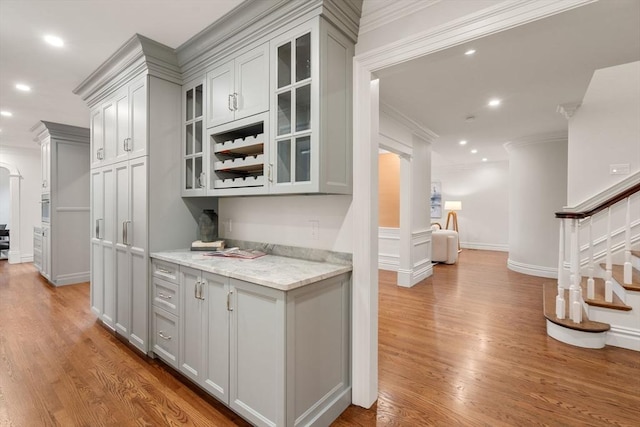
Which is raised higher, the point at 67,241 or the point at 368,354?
the point at 67,241

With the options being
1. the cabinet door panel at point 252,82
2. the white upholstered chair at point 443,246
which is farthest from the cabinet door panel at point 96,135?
the white upholstered chair at point 443,246

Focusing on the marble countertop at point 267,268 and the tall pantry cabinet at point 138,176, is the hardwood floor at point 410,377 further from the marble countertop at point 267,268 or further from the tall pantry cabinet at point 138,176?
the marble countertop at point 267,268

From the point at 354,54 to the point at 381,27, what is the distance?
0.23 meters

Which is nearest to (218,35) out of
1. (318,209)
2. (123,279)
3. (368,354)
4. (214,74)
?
(214,74)

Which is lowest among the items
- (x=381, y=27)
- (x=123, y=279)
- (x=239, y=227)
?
(x=123, y=279)

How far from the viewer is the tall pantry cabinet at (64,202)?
4.85m

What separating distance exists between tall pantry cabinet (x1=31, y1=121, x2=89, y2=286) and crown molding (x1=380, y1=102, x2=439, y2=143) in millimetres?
5017

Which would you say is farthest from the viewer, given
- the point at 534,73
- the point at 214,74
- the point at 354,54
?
the point at 534,73

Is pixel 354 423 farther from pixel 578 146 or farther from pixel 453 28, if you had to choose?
pixel 578 146

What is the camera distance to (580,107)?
3947 millimetres

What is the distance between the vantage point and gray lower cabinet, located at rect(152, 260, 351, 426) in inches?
63.1

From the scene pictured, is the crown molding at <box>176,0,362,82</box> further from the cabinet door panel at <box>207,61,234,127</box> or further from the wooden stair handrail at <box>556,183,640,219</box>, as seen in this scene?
the wooden stair handrail at <box>556,183,640,219</box>

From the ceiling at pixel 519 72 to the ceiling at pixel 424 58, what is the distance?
0.03 ft

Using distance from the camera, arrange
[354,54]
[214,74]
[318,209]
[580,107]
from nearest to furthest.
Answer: [354,54]
[318,209]
[214,74]
[580,107]
